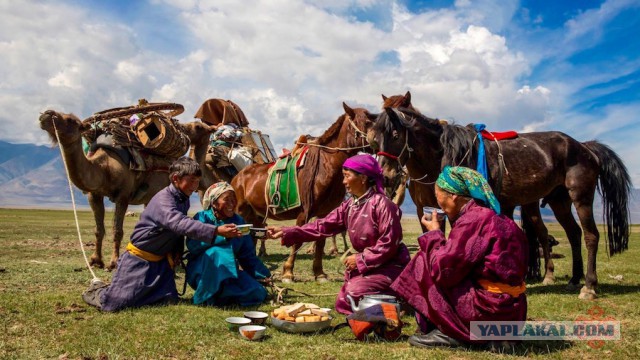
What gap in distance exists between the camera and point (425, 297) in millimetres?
3783

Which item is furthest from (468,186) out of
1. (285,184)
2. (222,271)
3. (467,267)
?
(285,184)

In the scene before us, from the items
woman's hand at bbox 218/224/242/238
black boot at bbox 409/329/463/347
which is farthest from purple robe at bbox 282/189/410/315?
woman's hand at bbox 218/224/242/238

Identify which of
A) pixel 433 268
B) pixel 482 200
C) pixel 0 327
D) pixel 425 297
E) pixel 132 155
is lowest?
pixel 0 327

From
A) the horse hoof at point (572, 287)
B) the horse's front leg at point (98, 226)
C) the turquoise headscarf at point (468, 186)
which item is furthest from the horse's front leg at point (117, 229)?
the horse hoof at point (572, 287)

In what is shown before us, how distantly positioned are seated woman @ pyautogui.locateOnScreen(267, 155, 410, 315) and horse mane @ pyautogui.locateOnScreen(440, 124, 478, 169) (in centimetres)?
210

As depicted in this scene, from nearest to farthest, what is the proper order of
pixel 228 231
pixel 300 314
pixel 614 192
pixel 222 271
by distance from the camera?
pixel 300 314 < pixel 228 231 < pixel 222 271 < pixel 614 192

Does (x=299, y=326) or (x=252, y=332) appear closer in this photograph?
(x=252, y=332)

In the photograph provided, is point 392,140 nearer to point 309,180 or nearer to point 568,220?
point 309,180

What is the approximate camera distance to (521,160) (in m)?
6.68

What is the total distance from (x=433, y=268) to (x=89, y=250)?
36.3ft

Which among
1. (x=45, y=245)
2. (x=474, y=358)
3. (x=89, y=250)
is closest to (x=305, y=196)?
(x=474, y=358)

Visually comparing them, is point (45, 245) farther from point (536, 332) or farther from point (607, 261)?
point (607, 261)

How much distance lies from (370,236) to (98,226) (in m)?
6.47

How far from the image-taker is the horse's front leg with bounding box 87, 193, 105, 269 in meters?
8.54
